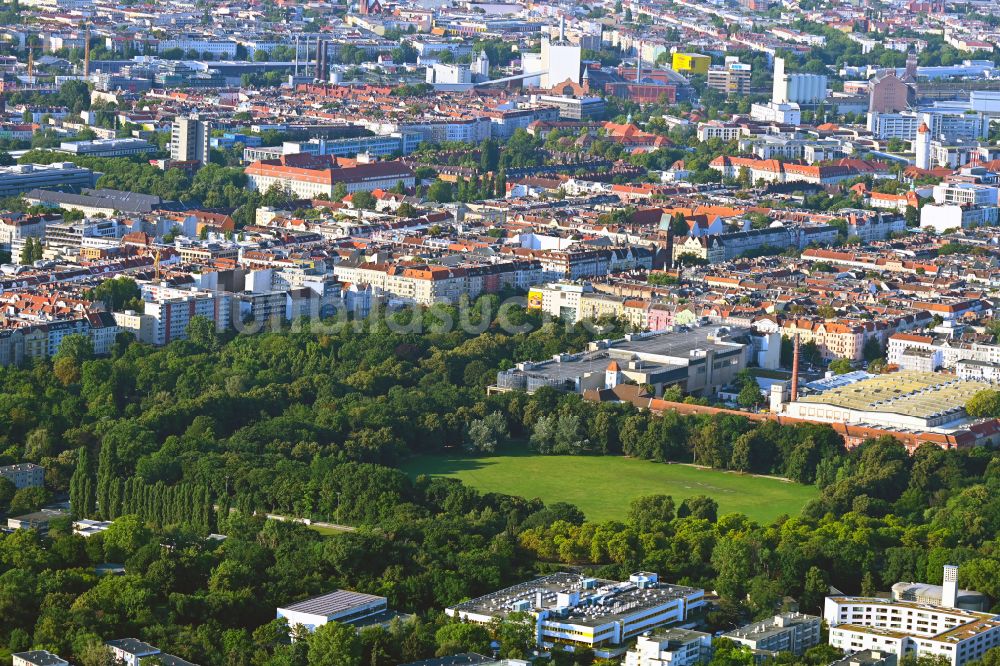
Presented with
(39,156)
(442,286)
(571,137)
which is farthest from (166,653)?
(571,137)

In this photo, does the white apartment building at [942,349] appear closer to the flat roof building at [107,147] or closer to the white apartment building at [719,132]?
the flat roof building at [107,147]

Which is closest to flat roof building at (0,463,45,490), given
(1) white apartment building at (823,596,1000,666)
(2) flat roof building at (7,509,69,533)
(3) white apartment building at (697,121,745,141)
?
(2) flat roof building at (7,509,69,533)

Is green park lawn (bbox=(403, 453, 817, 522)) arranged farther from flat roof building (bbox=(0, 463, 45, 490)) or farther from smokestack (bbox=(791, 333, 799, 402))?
flat roof building (bbox=(0, 463, 45, 490))

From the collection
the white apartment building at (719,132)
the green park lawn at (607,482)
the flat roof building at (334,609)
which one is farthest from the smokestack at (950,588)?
the white apartment building at (719,132)

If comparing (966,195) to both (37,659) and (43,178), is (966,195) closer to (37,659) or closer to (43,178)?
(43,178)

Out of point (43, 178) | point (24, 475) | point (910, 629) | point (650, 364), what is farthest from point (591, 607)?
point (43, 178)

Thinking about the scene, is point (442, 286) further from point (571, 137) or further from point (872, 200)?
point (571, 137)
